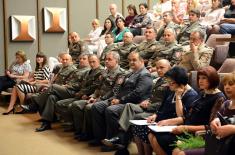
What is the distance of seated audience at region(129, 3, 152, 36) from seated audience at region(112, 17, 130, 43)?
0.19 metres

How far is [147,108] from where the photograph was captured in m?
4.02

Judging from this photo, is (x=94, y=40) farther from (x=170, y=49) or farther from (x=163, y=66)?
(x=163, y=66)

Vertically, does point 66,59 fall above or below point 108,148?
above

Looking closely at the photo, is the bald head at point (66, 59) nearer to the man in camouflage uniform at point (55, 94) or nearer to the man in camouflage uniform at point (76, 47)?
the man in camouflage uniform at point (55, 94)

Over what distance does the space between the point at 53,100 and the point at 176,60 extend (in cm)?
173

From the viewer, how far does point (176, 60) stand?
16.4 ft

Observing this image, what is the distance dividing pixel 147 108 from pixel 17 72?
150 inches

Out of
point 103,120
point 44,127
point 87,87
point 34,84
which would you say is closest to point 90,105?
point 103,120

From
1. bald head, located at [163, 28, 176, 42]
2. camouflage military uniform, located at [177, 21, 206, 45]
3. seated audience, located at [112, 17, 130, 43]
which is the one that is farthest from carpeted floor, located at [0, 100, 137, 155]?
seated audience, located at [112, 17, 130, 43]

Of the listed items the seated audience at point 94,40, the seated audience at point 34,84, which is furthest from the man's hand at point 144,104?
the seated audience at point 94,40

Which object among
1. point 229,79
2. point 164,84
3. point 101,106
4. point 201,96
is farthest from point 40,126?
point 229,79

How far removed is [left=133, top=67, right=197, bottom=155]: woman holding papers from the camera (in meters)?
3.29

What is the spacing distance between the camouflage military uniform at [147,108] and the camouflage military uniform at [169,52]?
3.48ft

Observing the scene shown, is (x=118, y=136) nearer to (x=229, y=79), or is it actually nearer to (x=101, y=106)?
(x=101, y=106)
